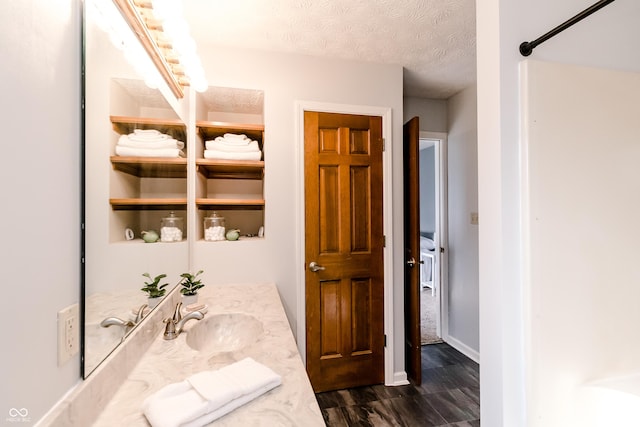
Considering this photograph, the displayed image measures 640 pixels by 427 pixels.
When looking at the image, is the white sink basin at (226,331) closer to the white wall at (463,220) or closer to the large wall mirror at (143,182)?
the large wall mirror at (143,182)

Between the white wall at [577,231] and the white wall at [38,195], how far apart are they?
4.38 ft

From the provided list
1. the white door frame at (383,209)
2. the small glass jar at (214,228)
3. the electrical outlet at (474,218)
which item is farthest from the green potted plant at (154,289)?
the electrical outlet at (474,218)

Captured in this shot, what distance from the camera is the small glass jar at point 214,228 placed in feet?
6.44

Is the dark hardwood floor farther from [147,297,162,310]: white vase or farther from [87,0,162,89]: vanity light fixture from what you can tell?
[87,0,162,89]: vanity light fixture

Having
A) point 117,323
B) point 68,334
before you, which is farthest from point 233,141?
point 68,334

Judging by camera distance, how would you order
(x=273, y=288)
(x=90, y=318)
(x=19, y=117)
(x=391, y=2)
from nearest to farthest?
(x=19, y=117)
(x=90, y=318)
(x=391, y=2)
(x=273, y=288)

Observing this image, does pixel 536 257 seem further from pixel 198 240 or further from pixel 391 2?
pixel 198 240

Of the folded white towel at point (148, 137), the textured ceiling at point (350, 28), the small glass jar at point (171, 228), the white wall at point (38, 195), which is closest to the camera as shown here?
the white wall at point (38, 195)

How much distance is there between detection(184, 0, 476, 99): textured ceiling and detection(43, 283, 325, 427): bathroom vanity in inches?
63.7

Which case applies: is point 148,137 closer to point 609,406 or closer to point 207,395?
point 207,395

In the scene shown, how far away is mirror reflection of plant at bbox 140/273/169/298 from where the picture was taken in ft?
3.84

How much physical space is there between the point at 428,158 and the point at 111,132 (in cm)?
497

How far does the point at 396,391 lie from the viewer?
2109 mm

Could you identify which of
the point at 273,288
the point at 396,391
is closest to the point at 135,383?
the point at 273,288
